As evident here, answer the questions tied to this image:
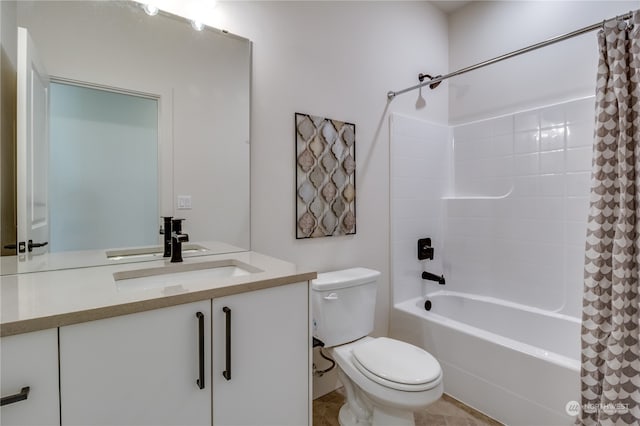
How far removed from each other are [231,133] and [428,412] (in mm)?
1855

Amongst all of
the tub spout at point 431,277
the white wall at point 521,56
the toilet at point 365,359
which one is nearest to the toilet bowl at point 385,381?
the toilet at point 365,359

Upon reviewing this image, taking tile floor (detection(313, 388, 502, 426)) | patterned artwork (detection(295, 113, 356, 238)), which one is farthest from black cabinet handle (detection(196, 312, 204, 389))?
Answer: tile floor (detection(313, 388, 502, 426))

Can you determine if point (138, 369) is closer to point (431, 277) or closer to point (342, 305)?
point (342, 305)

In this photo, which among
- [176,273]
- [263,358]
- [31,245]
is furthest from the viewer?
[176,273]

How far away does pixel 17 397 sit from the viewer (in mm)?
679

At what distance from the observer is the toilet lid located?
1.34 meters

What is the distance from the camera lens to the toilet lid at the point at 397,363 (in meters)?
1.34

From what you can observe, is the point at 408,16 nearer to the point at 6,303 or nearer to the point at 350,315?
the point at 350,315

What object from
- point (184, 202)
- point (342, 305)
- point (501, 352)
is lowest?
point (501, 352)

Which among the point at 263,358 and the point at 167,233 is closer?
the point at 263,358

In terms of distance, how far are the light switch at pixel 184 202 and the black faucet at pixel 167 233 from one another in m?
0.08

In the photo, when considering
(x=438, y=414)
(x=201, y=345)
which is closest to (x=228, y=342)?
(x=201, y=345)

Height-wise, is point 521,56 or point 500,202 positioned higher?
point 521,56

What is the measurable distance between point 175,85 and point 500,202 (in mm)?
2190
